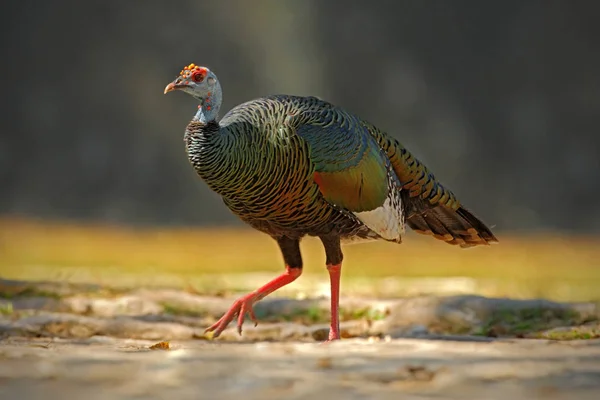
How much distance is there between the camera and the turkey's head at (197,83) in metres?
4.00

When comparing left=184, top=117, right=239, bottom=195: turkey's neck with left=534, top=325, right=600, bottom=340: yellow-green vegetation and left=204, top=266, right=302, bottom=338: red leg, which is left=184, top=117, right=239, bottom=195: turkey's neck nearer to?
left=204, top=266, right=302, bottom=338: red leg

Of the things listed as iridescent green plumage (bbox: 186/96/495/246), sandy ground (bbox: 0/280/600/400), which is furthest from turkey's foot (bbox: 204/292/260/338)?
sandy ground (bbox: 0/280/600/400)

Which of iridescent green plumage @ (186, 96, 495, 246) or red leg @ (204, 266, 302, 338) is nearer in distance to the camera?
iridescent green plumage @ (186, 96, 495, 246)

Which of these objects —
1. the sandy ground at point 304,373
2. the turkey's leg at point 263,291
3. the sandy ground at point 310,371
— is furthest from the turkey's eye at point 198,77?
the sandy ground at point 304,373

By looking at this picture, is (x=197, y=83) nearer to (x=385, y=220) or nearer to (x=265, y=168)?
(x=265, y=168)

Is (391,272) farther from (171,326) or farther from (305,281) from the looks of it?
(171,326)

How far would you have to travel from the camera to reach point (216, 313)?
16.1ft

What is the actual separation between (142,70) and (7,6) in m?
1.75

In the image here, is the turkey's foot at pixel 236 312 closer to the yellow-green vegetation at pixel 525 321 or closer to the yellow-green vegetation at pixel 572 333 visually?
the yellow-green vegetation at pixel 525 321

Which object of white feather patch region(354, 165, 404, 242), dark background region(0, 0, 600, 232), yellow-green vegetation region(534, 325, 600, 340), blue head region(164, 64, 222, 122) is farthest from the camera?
dark background region(0, 0, 600, 232)

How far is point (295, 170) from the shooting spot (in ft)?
12.9

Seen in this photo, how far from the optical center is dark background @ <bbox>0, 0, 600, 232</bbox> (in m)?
9.52

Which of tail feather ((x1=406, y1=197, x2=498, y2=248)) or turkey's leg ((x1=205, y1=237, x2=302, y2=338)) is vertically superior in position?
tail feather ((x1=406, y1=197, x2=498, y2=248))

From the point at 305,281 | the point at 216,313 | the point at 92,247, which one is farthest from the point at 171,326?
the point at 92,247
